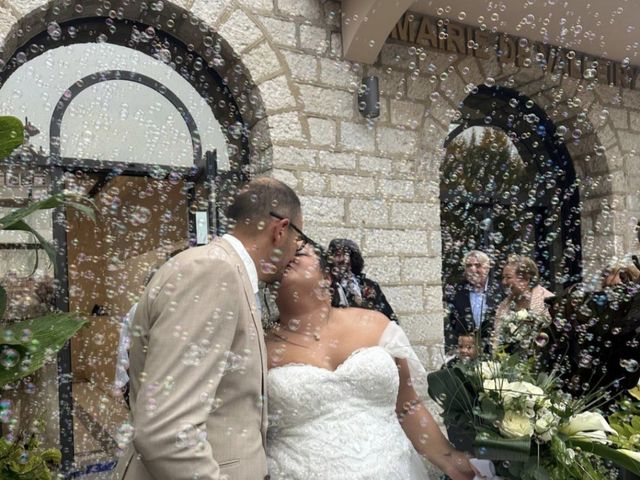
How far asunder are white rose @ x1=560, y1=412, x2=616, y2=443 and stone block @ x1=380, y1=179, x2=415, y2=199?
122 inches

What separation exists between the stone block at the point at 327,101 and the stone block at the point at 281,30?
314mm

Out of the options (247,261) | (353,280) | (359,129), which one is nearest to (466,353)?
(247,261)

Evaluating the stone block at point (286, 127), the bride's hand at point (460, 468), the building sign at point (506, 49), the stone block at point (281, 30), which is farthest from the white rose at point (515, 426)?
the building sign at point (506, 49)

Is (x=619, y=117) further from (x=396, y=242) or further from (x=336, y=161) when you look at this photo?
(x=336, y=161)

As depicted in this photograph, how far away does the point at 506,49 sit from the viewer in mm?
4777

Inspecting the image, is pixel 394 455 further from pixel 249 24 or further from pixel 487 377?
pixel 249 24

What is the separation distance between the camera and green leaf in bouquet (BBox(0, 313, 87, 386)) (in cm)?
129

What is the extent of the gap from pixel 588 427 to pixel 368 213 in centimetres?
306

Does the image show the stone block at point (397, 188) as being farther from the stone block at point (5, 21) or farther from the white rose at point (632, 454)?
the white rose at point (632, 454)

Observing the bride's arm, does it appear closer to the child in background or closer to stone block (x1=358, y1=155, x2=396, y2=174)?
the child in background

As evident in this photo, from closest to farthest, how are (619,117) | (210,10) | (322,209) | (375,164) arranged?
(210,10) < (322,209) < (375,164) < (619,117)

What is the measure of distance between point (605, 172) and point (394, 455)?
470 centimetres

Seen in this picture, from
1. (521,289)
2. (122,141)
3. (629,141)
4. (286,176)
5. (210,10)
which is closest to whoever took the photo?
(521,289)

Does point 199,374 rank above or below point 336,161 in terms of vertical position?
below
